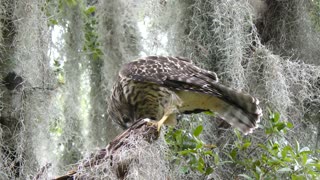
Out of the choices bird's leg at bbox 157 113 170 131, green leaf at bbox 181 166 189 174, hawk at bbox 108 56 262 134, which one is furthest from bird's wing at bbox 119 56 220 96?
green leaf at bbox 181 166 189 174

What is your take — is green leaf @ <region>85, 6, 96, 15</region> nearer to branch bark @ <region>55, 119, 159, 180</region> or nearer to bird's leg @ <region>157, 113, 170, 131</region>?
bird's leg @ <region>157, 113, 170, 131</region>

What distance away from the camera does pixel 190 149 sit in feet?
12.8

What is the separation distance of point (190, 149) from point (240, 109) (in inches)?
16.5

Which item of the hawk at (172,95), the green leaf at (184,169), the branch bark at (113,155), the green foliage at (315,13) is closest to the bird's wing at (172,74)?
the hawk at (172,95)

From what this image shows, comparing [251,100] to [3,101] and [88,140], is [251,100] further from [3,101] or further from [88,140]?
[88,140]

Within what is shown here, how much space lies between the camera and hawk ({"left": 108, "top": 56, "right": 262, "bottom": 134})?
4.09 m

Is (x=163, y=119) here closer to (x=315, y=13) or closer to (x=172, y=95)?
(x=172, y=95)

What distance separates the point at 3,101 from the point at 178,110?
112cm

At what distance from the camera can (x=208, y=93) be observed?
4090 mm

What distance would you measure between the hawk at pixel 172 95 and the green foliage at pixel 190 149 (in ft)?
0.43

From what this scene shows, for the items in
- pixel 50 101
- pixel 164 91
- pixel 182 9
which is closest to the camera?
pixel 164 91

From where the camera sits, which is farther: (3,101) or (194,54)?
(194,54)

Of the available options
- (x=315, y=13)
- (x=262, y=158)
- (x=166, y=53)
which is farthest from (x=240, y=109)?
(x=315, y=13)

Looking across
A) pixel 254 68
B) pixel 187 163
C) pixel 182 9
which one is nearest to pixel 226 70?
pixel 254 68
